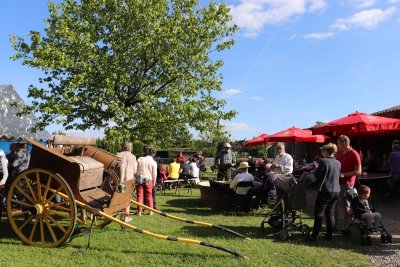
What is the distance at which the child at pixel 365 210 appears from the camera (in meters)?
6.63

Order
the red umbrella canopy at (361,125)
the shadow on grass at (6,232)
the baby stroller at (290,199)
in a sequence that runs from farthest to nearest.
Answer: the red umbrella canopy at (361,125)
the baby stroller at (290,199)
the shadow on grass at (6,232)

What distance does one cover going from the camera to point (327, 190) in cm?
662

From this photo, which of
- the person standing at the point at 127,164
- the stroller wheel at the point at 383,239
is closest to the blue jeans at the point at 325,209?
the stroller wheel at the point at 383,239

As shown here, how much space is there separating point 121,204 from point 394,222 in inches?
226

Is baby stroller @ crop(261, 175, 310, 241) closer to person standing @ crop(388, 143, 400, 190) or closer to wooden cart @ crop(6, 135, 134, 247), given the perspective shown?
wooden cart @ crop(6, 135, 134, 247)

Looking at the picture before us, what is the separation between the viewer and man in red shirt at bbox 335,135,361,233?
23.3 feet

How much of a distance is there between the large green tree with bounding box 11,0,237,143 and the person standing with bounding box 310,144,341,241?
36.7 ft

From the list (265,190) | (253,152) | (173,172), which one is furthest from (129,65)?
(253,152)

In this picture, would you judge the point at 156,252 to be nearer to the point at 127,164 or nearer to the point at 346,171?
the point at 127,164

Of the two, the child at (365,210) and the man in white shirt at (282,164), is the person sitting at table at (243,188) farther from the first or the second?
the child at (365,210)

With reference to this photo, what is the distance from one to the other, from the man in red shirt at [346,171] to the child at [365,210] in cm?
19

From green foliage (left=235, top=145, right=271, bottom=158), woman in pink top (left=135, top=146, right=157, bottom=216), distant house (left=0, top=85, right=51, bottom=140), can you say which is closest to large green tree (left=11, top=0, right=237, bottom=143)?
distant house (left=0, top=85, right=51, bottom=140)

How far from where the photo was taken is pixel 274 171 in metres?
9.21

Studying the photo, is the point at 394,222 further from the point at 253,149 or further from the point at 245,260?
the point at 253,149
